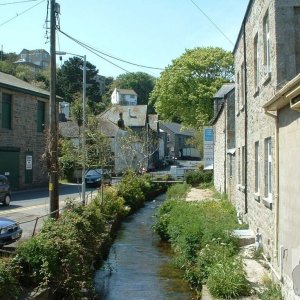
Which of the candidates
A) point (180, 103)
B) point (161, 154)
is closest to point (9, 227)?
point (180, 103)

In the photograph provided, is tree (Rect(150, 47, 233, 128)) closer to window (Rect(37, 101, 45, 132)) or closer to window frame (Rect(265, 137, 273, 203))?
window (Rect(37, 101, 45, 132))

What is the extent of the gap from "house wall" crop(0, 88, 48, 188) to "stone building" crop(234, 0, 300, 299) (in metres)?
21.2

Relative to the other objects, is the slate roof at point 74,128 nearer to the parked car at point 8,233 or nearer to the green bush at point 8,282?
the parked car at point 8,233

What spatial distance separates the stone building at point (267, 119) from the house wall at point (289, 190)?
0.02 m

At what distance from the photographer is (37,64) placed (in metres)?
145

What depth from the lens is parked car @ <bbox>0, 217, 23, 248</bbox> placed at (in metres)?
12.1

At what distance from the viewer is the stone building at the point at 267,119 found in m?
10.1

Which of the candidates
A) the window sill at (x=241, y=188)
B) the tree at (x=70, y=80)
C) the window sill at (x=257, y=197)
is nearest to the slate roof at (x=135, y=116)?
the tree at (x=70, y=80)

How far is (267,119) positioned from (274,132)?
45.7 inches

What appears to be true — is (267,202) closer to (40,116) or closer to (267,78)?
(267,78)

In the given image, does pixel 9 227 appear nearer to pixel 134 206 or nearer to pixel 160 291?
pixel 160 291

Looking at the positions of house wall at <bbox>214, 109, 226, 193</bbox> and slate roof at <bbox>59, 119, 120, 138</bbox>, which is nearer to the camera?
house wall at <bbox>214, 109, 226, 193</bbox>

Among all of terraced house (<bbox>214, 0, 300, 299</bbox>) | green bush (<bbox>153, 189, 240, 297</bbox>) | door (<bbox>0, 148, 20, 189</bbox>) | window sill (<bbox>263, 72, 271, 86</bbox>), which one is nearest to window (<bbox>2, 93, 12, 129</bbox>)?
door (<bbox>0, 148, 20, 189</bbox>)

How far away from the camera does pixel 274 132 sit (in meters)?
10.8
